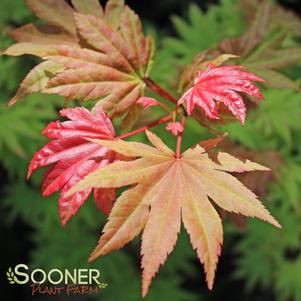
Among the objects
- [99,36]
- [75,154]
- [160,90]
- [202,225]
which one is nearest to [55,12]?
[99,36]

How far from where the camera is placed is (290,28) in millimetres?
1936

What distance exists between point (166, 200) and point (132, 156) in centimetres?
11

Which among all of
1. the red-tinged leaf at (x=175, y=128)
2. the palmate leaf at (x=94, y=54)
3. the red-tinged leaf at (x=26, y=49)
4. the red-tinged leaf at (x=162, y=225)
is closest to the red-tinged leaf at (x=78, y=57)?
the palmate leaf at (x=94, y=54)

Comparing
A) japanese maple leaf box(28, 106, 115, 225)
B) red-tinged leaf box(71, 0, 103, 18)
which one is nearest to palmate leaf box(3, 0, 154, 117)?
red-tinged leaf box(71, 0, 103, 18)

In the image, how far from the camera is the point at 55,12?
133 centimetres

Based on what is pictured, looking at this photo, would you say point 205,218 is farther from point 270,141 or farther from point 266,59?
point 270,141

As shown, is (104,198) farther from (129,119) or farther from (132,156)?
(129,119)

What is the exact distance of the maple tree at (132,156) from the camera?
3.04 ft

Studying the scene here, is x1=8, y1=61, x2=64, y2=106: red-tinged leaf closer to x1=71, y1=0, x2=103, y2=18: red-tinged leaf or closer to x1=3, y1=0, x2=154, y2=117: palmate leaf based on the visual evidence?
x1=3, y1=0, x2=154, y2=117: palmate leaf

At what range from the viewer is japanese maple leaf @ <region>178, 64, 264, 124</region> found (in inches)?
37.8

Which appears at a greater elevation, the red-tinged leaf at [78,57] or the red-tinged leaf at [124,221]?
the red-tinged leaf at [78,57]

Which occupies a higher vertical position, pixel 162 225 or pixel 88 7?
pixel 88 7

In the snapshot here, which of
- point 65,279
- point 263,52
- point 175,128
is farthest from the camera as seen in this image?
point 65,279

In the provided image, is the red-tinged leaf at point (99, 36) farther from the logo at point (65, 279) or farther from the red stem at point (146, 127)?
the logo at point (65, 279)
